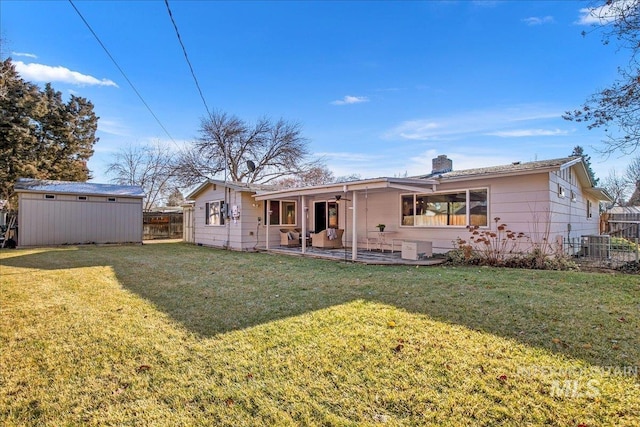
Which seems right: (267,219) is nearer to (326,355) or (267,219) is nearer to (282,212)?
(282,212)

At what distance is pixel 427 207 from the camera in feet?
34.5

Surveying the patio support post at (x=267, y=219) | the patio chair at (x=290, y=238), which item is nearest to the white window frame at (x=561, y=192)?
the patio chair at (x=290, y=238)

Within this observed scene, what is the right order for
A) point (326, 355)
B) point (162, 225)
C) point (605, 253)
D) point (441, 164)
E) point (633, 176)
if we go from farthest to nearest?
point (633, 176) → point (162, 225) → point (441, 164) → point (605, 253) → point (326, 355)

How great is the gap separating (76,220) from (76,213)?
326mm

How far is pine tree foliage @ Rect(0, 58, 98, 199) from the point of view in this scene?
19594mm

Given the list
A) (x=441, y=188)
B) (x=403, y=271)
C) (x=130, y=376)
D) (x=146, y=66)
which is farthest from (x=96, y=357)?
(x=146, y=66)

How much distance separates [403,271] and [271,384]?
5369mm

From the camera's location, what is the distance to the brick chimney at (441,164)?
39.7 feet

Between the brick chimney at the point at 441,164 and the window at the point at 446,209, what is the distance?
6.81ft

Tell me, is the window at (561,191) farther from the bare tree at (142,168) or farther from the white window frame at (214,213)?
the bare tree at (142,168)

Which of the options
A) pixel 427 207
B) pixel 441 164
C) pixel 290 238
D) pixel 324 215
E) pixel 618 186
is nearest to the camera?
pixel 427 207

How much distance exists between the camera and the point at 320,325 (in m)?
3.87

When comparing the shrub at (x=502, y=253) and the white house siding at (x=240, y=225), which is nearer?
the shrub at (x=502, y=253)

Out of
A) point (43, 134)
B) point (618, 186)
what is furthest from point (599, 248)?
point (43, 134)
